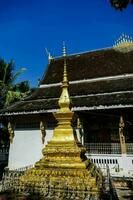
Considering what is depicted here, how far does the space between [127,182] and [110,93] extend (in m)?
5.42

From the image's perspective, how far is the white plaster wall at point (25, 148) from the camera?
15312 millimetres

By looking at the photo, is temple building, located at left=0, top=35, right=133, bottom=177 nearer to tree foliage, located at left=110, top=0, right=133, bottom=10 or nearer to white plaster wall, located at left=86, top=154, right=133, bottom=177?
white plaster wall, located at left=86, top=154, right=133, bottom=177

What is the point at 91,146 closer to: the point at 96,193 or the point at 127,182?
the point at 127,182

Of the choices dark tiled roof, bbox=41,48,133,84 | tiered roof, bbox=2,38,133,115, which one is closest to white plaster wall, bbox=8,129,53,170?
tiered roof, bbox=2,38,133,115

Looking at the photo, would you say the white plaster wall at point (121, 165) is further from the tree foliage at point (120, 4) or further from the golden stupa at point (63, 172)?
the tree foliage at point (120, 4)

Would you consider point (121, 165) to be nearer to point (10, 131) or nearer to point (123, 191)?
point (123, 191)

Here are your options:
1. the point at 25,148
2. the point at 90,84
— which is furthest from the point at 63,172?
the point at 90,84

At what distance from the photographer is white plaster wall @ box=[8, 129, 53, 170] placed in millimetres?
15312

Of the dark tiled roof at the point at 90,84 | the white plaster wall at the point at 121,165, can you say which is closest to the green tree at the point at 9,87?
the dark tiled roof at the point at 90,84

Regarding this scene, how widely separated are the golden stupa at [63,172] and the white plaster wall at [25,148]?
8286 millimetres

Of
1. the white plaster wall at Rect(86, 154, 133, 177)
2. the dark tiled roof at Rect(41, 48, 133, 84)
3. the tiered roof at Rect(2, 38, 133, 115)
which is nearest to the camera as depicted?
the white plaster wall at Rect(86, 154, 133, 177)

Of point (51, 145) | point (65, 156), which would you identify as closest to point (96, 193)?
point (65, 156)

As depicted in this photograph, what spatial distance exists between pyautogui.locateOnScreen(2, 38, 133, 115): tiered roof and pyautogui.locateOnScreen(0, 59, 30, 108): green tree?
2339 mm

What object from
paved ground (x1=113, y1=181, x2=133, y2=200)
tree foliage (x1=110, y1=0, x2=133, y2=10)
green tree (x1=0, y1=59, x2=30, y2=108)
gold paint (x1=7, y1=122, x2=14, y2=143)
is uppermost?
green tree (x1=0, y1=59, x2=30, y2=108)
